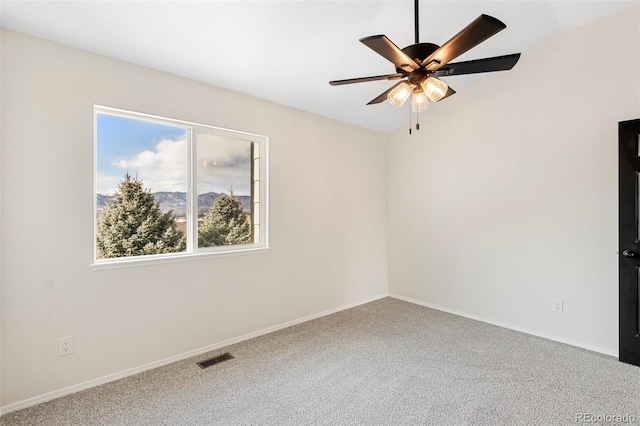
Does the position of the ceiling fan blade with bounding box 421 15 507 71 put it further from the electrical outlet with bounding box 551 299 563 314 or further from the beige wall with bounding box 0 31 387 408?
the electrical outlet with bounding box 551 299 563 314

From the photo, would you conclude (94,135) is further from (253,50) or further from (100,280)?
(253,50)

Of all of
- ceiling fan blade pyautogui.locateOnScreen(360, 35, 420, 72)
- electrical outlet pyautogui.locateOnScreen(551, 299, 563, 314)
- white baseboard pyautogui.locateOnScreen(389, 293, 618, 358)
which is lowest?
white baseboard pyautogui.locateOnScreen(389, 293, 618, 358)

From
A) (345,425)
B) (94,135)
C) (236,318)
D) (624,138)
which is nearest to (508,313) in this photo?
(624,138)

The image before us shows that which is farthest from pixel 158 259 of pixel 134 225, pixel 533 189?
pixel 533 189

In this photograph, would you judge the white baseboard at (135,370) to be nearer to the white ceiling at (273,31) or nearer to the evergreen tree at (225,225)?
the evergreen tree at (225,225)

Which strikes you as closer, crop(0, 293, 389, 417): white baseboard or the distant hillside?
crop(0, 293, 389, 417): white baseboard

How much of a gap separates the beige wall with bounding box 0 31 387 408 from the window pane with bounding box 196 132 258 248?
21 cm

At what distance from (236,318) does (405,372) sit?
1633 millimetres

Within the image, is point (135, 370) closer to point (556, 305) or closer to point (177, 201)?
point (177, 201)

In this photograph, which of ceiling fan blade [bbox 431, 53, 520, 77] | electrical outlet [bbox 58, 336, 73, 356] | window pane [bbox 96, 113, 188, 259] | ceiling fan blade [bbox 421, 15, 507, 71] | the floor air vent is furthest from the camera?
the floor air vent

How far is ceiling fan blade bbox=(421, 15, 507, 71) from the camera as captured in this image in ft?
4.62

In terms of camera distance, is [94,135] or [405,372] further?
[405,372]

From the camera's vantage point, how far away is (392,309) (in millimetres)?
4184

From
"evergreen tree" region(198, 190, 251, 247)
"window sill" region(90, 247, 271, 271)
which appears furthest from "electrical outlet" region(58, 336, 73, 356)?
"evergreen tree" region(198, 190, 251, 247)
